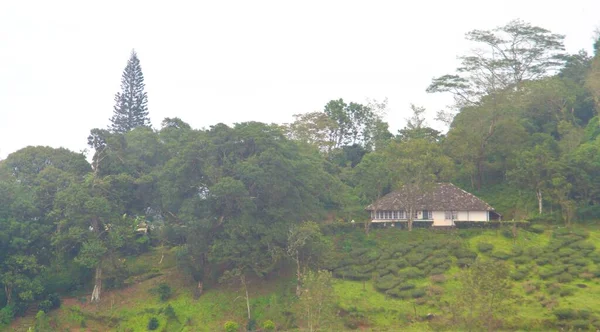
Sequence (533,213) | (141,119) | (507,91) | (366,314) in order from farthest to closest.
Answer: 1. (141,119)
2. (507,91)
3. (533,213)
4. (366,314)

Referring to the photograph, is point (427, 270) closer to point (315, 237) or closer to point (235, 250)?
point (315, 237)

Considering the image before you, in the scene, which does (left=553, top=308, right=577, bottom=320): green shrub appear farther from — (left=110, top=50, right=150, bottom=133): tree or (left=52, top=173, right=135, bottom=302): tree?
(left=110, top=50, right=150, bottom=133): tree

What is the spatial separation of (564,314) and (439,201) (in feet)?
54.1

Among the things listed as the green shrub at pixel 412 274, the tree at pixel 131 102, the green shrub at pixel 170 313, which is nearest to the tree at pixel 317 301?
the green shrub at pixel 412 274

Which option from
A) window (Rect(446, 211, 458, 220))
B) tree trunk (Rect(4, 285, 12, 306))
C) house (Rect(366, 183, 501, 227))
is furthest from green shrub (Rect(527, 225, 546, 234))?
tree trunk (Rect(4, 285, 12, 306))

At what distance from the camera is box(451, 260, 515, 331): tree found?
1037 inches

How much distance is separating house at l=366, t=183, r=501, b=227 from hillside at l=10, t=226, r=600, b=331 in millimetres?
3234

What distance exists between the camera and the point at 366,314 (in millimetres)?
33500

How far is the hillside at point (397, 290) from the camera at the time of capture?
32.2 m

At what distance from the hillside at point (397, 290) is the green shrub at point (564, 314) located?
0.16 feet

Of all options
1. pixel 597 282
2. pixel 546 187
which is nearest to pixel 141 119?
pixel 546 187

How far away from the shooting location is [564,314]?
30.4 metres

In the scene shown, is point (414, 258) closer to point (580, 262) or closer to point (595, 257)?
point (580, 262)

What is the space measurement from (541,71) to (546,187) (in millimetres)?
20639
